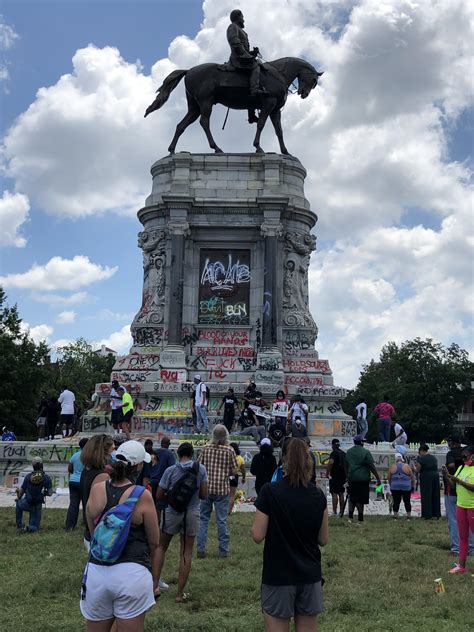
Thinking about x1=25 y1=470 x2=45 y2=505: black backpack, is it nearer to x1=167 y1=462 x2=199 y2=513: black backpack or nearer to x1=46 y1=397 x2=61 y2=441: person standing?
x1=167 y1=462 x2=199 y2=513: black backpack

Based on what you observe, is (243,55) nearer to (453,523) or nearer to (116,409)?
(116,409)

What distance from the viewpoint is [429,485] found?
1580cm

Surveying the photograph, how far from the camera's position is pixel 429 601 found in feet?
27.4

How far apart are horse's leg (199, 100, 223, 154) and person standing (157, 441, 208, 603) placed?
22.0 m

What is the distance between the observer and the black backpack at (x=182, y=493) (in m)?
8.54

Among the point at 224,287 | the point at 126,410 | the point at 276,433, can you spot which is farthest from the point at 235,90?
the point at 276,433

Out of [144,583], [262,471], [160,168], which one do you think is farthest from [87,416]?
[144,583]

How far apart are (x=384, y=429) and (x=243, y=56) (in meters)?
14.9

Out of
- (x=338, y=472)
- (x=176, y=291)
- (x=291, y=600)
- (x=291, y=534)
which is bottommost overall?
(x=291, y=600)

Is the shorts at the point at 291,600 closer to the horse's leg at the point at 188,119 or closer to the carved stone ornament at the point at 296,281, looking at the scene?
the carved stone ornament at the point at 296,281

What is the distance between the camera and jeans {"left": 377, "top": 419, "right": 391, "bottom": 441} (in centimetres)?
2642

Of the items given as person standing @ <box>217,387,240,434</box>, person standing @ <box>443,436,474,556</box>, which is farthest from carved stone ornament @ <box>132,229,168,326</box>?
person standing @ <box>443,436,474,556</box>

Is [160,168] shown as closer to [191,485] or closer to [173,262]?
[173,262]

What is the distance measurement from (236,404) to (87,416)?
16.9 feet
